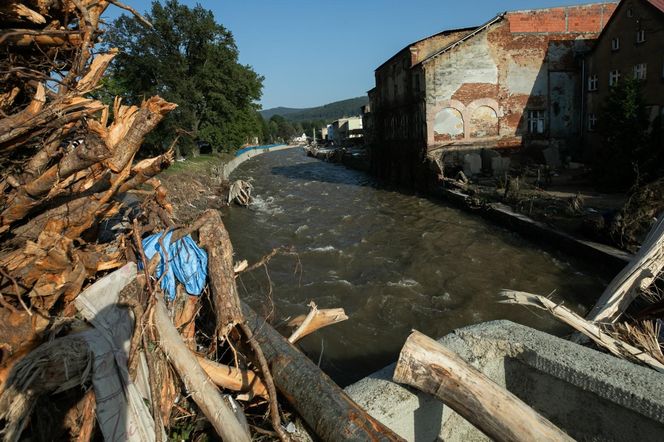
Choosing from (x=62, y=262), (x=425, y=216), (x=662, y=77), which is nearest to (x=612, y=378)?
(x=62, y=262)

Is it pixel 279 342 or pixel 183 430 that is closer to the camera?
pixel 183 430

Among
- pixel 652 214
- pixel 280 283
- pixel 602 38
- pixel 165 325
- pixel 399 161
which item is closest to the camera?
pixel 165 325

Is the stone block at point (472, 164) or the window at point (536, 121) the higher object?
the window at point (536, 121)

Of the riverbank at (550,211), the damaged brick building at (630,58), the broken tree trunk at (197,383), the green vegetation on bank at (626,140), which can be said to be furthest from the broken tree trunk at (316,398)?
the damaged brick building at (630,58)

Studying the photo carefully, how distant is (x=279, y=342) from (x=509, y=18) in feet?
73.6

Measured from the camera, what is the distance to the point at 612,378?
280 centimetres

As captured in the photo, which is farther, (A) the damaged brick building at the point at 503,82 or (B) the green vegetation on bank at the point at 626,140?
(A) the damaged brick building at the point at 503,82

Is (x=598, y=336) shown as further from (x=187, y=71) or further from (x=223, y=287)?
(x=187, y=71)

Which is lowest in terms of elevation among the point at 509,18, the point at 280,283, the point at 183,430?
the point at 280,283

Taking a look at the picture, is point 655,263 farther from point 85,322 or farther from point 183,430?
point 85,322

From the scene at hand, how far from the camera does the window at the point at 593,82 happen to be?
68.2 ft

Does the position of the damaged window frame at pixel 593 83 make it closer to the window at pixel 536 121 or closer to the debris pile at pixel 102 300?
the window at pixel 536 121

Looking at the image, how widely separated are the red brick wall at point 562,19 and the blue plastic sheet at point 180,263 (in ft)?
72.9

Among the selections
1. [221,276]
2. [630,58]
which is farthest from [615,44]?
[221,276]
